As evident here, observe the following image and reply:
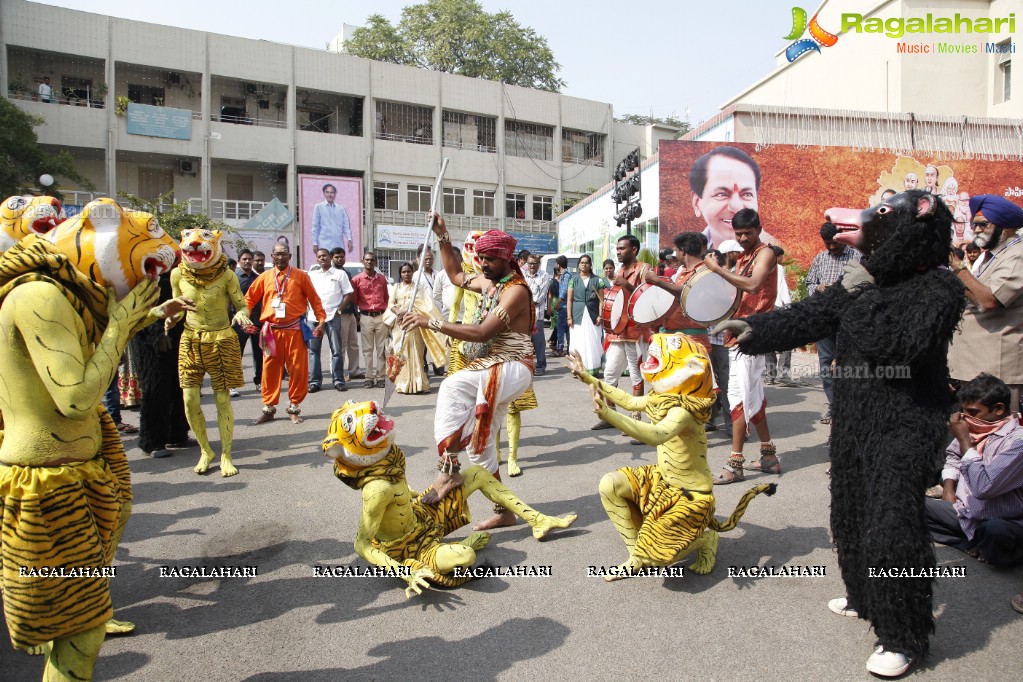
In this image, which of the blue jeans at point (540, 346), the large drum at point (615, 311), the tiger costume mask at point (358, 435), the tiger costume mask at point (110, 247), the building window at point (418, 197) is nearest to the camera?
the tiger costume mask at point (110, 247)

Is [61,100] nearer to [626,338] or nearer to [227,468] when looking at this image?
[227,468]

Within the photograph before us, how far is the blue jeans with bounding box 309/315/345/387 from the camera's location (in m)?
9.90

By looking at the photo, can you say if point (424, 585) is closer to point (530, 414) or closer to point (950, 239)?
point (950, 239)

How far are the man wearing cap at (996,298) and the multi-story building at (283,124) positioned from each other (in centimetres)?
2944

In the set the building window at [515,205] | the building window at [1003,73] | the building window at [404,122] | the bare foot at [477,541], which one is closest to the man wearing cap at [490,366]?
the bare foot at [477,541]

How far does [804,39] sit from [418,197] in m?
19.5

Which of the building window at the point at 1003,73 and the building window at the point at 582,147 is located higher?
the building window at the point at 582,147

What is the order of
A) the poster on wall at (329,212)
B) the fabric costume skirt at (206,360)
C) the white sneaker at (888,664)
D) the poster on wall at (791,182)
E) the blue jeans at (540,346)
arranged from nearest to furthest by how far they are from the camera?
the white sneaker at (888,664) < the fabric costume skirt at (206,360) < the blue jeans at (540,346) < the poster on wall at (791,182) < the poster on wall at (329,212)

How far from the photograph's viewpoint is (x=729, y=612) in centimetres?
334

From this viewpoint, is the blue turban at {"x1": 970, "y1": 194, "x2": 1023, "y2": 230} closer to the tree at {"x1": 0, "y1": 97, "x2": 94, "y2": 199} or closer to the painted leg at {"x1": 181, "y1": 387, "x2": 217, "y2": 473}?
the painted leg at {"x1": 181, "y1": 387, "x2": 217, "y2": 473}

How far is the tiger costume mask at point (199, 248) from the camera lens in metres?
5.84

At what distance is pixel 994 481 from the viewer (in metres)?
3.77

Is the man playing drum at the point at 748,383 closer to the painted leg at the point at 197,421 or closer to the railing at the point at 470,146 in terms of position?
the painted leg at the point at 197,421

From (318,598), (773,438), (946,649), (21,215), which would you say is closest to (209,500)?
(318,598)
